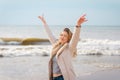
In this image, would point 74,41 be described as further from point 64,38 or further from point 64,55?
point 64,55

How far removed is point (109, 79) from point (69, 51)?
18.9 ft

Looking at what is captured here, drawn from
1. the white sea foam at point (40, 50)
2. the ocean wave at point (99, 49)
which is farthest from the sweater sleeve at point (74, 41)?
the ocean wave at point (99, 49)

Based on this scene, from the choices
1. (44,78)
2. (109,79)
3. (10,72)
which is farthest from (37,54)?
(109,79)

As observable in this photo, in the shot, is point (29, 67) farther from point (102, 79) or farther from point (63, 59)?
point (63, 59)

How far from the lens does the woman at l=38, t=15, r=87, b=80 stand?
5.41m

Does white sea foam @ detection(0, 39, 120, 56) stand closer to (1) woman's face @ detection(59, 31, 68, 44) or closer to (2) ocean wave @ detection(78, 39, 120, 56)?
(2) ocean wave @ detection(78, 39, 120, 56)

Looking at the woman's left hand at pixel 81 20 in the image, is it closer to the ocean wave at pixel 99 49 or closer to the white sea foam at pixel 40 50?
the white sea foam at pixel 40 50

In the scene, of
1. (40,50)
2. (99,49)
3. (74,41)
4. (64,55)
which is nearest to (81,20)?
(74,41)

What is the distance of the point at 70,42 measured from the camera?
551 centimetres

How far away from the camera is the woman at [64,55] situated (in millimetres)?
5406

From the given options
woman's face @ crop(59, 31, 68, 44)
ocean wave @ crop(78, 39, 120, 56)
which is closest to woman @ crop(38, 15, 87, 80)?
woman's face @ crop(59, 31, 68, 44)

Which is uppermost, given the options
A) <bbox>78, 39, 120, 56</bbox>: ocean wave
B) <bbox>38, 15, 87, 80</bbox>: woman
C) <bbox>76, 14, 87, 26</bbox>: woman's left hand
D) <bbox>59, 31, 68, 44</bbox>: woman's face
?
<bbox>76, 14, 87, 26</bbox>: woman's left hand

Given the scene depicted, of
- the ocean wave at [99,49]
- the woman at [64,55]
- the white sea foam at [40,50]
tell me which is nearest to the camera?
the woman at [64,55]

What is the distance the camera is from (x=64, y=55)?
5.41 metres
